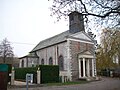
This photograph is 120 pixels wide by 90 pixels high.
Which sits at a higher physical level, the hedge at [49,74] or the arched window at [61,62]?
the arched window at [61,62]

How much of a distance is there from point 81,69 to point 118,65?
17664 millimetres

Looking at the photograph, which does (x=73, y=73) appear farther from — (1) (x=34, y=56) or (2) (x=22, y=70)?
(1) (x=34, y=56)

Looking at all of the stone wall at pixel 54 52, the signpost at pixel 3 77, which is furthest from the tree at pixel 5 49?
the signpost at pixel 3 77

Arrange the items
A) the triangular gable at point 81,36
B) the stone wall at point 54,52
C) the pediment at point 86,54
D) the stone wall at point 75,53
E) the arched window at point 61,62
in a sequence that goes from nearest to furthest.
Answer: the stone wall at point 75,53 → the stone wall at point 54,52 → the pediment at point 86,54 → the arched window at point 61,62 → the triangular gable at point 81,36

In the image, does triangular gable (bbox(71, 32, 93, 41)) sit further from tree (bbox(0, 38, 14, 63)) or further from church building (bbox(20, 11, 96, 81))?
tree (bbox(0, 38, 14, 63))

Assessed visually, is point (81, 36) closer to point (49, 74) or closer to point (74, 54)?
point (74, 54)

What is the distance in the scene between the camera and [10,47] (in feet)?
178

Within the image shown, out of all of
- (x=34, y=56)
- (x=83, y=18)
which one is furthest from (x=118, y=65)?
(x=83, y=18)

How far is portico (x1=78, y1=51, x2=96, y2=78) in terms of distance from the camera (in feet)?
119

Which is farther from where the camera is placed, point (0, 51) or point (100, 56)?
point (0, 51)

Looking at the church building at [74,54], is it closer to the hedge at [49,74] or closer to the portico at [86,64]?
the portico at [86,64]

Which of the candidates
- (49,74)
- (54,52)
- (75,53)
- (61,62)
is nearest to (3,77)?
(49,74)

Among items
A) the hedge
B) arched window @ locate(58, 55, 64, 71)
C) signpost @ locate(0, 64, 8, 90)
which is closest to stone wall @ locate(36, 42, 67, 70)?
arched window @ locate(58, 55, 64, 71)

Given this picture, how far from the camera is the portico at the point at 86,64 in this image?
119 feet
